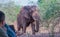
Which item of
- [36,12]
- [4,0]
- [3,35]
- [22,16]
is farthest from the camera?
[22,16]

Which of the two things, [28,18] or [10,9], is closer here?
[10,9]

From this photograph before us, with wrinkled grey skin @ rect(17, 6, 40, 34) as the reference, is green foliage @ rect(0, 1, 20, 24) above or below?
above

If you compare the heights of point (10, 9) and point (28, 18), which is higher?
point (10, 9)

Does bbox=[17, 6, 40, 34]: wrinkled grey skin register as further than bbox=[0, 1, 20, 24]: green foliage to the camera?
Yes

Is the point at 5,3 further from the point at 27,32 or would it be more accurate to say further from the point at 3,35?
the point at 3,35

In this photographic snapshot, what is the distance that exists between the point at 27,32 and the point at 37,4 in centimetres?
64

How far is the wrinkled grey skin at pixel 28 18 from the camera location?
534 cm

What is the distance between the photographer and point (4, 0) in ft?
16.2

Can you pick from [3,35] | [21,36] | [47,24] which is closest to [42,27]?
[47,24]

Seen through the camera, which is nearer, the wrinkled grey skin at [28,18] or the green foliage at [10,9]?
the green foliage at [10,9]

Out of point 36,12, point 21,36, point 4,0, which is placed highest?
point 4,0

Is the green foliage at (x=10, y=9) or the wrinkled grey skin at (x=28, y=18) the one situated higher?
the green foliage at (x=10, y=9)

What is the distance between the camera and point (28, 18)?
5719mm

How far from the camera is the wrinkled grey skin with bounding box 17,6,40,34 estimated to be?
5.34m
